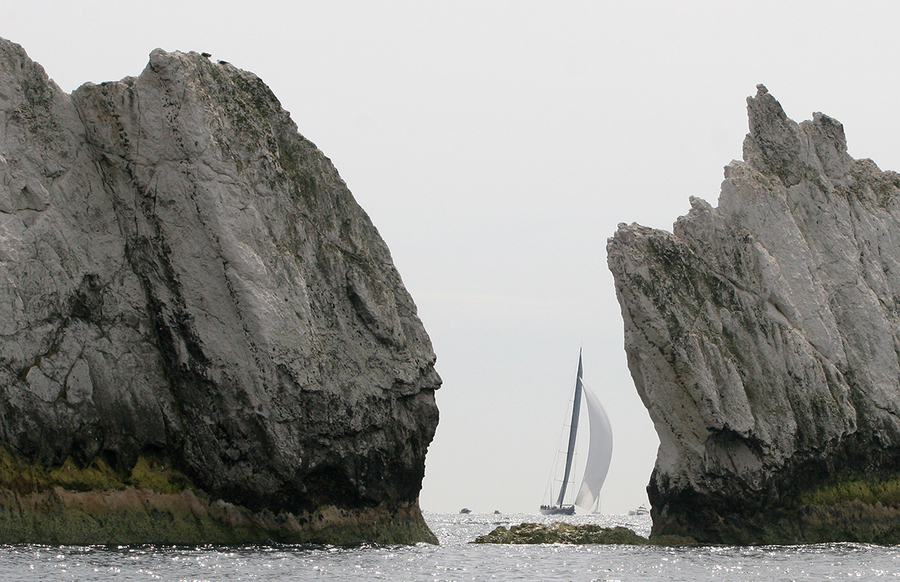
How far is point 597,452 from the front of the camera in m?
89.2

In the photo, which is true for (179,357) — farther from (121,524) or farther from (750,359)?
(750,359)

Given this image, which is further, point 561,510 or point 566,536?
point 561,510

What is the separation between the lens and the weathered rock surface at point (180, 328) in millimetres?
36156

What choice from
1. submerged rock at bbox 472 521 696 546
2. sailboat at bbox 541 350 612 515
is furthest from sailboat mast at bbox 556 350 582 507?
submerged rock at bbox 472 521 696 546

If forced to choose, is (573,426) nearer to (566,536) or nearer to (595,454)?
(595,454)

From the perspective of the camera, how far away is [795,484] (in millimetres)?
43531

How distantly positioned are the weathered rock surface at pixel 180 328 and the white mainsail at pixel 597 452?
50.3 m

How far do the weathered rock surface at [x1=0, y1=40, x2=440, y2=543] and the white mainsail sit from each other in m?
50.3

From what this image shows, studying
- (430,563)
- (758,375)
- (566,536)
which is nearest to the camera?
(430,563)

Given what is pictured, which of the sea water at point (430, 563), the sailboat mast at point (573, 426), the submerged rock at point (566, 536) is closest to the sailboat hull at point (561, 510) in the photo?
the sailboat mast at point (573, 426)

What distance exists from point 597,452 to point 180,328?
55.8 metres

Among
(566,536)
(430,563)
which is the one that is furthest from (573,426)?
(430,563)

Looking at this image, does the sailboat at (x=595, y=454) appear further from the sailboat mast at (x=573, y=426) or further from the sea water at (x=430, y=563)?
the sea water at (x=430, y=563)

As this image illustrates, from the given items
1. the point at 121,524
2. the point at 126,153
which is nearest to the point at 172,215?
the point at 126,153
